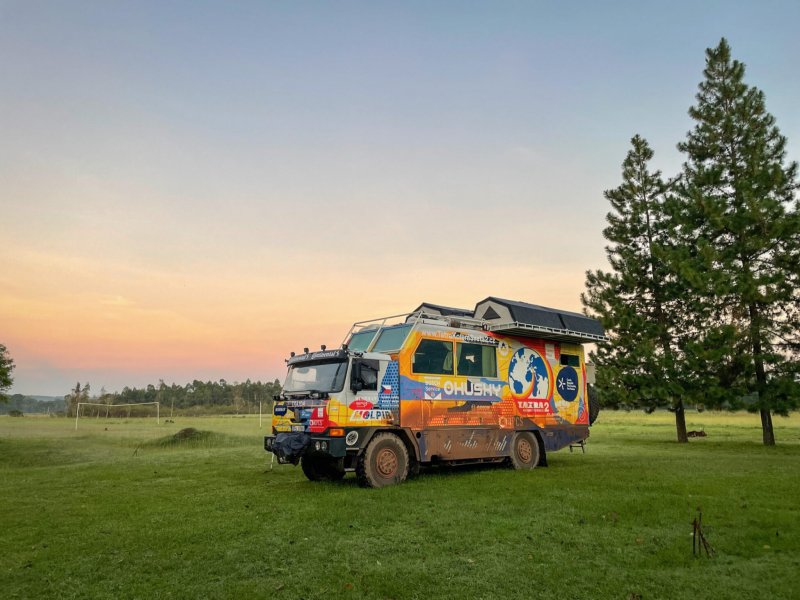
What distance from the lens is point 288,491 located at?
12.4 meters

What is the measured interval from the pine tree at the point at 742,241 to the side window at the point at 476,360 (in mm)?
13765

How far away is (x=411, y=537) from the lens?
8133mm

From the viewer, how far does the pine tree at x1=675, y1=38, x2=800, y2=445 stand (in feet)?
79.9

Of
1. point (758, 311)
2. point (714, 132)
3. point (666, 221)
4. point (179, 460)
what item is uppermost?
Answer: point (714, 132)

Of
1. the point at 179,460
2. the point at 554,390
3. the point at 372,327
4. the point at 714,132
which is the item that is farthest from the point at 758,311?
the point at 179,460

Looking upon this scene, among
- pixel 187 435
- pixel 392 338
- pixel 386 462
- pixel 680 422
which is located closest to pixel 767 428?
pixel 680 422

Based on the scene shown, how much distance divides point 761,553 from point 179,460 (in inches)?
702

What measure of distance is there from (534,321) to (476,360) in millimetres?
2169

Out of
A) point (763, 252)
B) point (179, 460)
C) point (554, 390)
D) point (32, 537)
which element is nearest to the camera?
point (32, 537)

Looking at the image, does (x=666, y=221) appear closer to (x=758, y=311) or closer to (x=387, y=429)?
(x=758, y=311)

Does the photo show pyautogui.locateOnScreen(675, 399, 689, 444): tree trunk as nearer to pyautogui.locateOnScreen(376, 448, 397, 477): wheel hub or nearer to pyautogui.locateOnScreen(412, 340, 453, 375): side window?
pyautogui.locateOnScreen(412, 340, 453, 375): side window

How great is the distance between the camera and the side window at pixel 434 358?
551 inches

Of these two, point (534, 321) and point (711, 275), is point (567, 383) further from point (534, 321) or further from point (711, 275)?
point (711, 275)

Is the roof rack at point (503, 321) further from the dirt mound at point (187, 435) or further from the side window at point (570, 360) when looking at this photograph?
the dirt mound at point (187, 435)
